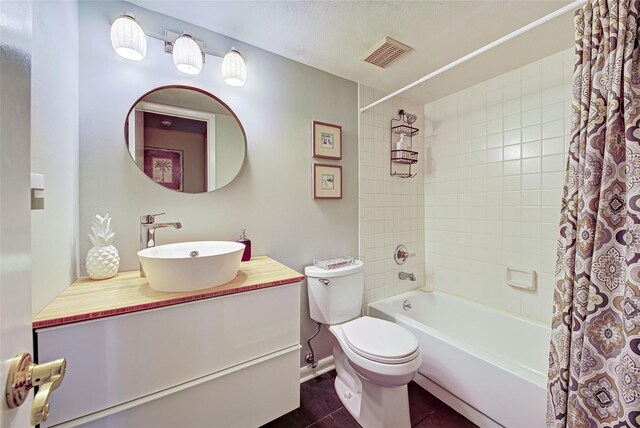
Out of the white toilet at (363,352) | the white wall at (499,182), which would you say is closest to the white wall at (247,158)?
the white toilet at (363,352)

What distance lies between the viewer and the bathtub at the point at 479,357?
48.4 inches

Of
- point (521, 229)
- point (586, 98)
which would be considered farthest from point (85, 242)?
point (521, 229)

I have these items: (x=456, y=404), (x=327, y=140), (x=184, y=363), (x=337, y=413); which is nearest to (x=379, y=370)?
(x=337, y=413)

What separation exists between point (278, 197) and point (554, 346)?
1.53 metres

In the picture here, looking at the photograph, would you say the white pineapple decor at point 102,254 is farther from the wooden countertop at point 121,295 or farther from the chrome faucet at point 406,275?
the chrome faucet at point 406,275

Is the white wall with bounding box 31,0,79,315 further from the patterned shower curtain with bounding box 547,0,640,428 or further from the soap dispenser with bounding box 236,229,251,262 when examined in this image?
the patterned shower curtain with bounding box 547,0,640,428

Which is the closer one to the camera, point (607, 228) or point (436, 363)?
point (607, 228)

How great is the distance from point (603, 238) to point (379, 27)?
1.41m

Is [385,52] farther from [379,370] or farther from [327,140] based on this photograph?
[379,370]

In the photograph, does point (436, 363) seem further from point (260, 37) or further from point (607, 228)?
point (260, 37)

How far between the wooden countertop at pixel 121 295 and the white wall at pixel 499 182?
1.71 meters

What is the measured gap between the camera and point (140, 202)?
1.26m

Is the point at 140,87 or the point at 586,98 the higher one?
the point at 140,87

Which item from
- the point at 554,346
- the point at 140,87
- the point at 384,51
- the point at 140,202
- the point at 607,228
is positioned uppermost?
the point at 384,51
